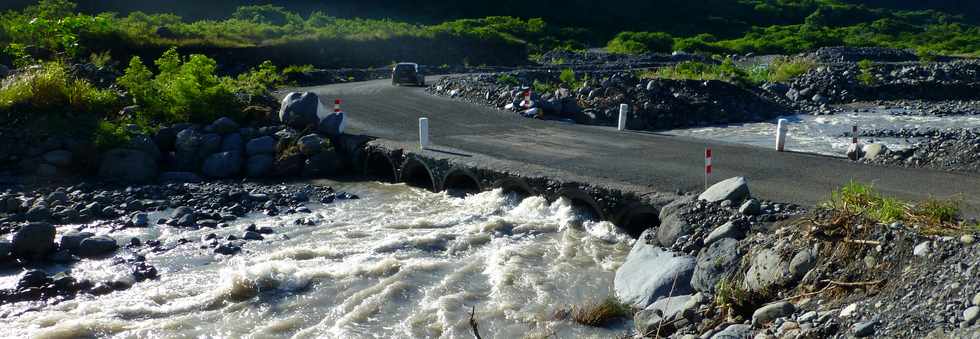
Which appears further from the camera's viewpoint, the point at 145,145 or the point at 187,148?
the point at 187,148

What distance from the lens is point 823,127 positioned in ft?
92.1

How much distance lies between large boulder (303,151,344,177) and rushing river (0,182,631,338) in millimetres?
3823

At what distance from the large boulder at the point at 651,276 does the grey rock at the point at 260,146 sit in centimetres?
1090

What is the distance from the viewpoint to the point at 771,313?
26.9 feet

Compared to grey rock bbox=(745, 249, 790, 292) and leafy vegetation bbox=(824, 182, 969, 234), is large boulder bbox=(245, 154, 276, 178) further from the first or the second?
leafy vegetation bbox=(824, 182, 969, 234)

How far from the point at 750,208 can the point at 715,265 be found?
1.56 meters

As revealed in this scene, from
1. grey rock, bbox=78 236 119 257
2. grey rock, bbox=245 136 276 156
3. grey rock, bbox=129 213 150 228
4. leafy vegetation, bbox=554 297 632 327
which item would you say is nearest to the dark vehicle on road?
grey rock, bbox=245 136 276 156

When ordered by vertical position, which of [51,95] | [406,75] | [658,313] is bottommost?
[658,313]

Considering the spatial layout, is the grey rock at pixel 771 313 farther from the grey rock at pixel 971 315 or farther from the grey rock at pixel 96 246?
the grey rock at pixel 96 246

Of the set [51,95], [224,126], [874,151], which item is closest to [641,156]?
[874,151]

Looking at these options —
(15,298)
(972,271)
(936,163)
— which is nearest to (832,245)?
(972,271)

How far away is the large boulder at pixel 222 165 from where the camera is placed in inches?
757

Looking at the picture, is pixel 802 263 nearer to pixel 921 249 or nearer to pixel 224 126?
pixel 921 249

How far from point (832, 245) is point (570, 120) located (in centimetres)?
1606
